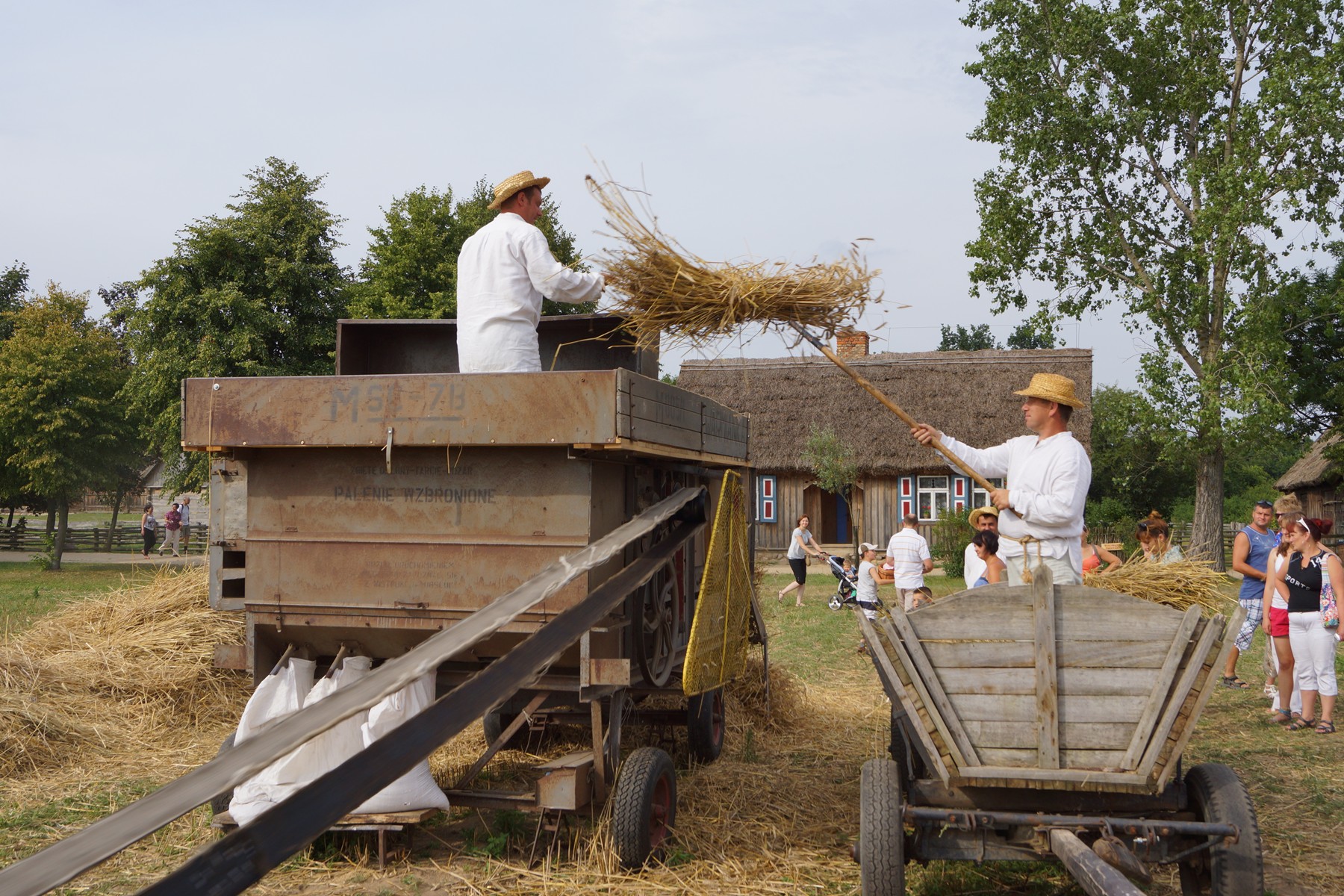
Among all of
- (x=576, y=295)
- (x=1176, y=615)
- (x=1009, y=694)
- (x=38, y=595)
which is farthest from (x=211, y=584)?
(x=38, y=595)

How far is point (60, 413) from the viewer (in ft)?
90.8

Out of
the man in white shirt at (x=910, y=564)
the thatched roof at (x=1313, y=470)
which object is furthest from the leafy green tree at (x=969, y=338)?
the man in white shirt at (x=910, y=564)

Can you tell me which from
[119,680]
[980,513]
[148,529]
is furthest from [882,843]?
[148,529]

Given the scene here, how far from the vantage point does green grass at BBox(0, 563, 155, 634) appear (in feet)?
48.5

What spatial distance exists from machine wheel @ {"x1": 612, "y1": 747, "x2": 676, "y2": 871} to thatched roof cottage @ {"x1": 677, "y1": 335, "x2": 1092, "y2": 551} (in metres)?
25.8

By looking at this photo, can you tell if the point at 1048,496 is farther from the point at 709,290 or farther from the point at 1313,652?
the point at 1313,652

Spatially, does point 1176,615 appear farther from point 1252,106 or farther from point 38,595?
point 1252,106

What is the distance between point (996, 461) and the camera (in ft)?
18.2

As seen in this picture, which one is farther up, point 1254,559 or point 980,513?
point 980,513

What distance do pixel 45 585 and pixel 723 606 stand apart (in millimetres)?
19917

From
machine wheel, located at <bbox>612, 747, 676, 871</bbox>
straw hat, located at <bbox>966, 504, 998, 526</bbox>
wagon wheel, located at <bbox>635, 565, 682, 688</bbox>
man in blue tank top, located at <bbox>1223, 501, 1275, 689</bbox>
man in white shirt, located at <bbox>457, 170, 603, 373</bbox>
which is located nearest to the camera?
machine wheel, located at <bbox>612, 747, 676, 871</bbox>

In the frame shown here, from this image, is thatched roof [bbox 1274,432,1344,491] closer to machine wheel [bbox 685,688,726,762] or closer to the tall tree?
the tall tree

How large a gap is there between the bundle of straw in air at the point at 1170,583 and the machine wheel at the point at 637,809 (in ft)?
7.93

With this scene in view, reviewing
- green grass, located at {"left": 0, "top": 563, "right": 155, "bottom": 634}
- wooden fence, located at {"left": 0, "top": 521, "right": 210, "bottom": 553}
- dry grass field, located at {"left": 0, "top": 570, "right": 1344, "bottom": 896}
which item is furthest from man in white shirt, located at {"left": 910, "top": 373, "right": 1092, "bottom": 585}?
wooden fence, located at {"left": 0, "top": 521, "right": 210, "bottom": 553}
